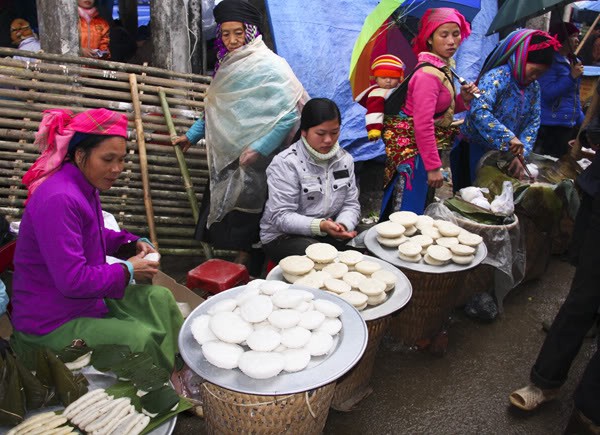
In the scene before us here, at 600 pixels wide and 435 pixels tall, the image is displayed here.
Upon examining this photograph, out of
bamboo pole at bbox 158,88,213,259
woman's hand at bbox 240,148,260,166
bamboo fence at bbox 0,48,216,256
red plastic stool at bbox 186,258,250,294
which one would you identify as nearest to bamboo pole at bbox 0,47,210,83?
bamboo fence at bbox 0,48,216,256

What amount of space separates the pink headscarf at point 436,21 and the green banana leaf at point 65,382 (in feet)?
9.86

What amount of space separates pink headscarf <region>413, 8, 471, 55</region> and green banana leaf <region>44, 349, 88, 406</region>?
9.86ft

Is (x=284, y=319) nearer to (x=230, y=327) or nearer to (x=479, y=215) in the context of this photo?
(x=230, y=327)

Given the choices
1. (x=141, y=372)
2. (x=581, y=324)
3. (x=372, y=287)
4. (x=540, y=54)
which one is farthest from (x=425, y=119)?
(x=141, y=372)

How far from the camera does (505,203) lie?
3.38 m

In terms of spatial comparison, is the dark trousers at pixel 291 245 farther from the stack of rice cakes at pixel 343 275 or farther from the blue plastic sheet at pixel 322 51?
the blue plastic sheet at pixel 322 51

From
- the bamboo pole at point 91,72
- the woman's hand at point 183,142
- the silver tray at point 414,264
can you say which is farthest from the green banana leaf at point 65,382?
the bamboo pole at point 91,72

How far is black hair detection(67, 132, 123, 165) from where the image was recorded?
2025 millimetres

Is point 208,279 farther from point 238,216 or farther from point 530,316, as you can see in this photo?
point 530,316

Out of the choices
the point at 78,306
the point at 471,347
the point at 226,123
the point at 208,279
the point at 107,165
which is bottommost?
the point at 471,347

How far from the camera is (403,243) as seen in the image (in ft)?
9.60

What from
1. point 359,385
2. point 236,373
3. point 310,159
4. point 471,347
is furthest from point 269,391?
point 471,347

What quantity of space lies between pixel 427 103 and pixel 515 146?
3.08 feet

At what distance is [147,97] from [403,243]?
265cm
